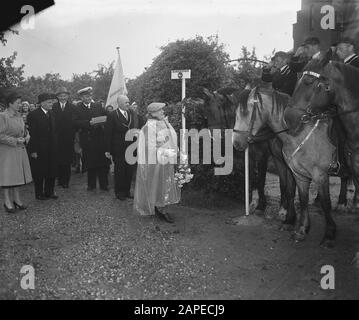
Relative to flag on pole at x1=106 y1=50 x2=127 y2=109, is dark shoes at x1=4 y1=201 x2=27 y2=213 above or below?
below

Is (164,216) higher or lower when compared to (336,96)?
lower

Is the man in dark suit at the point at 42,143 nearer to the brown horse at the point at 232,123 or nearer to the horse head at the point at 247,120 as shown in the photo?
the brown horse at the point at 232,123

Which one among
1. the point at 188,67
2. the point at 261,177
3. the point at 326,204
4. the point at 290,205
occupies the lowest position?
the point at 290,205

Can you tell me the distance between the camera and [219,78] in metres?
9.21

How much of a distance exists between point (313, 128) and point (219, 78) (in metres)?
3.78

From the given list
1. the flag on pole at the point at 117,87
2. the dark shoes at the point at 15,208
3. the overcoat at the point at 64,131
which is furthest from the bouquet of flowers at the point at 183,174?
the flag on pole at the point at 117,87

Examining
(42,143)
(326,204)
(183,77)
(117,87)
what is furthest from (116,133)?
(326,204)

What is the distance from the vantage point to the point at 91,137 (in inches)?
379

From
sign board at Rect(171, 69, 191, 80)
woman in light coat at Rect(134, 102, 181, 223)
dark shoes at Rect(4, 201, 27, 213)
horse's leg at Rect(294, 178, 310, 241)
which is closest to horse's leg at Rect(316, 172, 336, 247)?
horse's leg at Rect(294, 178, 310, 241)

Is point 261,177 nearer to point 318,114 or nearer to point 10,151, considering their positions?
point 318,114

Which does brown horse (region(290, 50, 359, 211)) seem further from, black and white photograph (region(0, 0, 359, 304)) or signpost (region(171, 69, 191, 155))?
signpost (region(171, 69, 191, 155))

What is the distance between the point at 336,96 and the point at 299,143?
1110 mm

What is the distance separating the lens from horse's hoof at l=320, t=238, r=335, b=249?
5.88 meters

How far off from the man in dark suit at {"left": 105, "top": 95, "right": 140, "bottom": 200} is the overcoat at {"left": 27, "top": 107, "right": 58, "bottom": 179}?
1.16 metres
